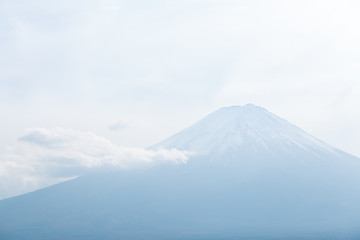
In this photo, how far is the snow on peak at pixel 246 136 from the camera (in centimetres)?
18250

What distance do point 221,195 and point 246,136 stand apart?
3219 cm

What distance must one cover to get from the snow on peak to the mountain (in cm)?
35

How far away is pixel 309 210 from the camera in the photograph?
5881 inches

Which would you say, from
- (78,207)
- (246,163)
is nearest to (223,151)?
(246,163)

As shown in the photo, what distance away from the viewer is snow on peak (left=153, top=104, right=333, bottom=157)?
182 metres

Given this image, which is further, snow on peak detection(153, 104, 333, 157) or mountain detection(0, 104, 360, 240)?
snow on peak detection(153, 104, 333, 157)

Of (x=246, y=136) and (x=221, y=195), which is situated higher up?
(x=246, y=136)

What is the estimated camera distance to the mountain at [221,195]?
135m

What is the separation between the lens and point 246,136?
18625 centimetres

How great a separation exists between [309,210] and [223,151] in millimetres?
40705

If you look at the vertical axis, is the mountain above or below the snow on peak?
below

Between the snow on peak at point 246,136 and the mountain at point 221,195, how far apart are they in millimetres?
350

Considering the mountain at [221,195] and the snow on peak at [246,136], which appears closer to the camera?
the mountain at [221,195]

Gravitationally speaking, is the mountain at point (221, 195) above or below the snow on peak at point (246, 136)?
below
